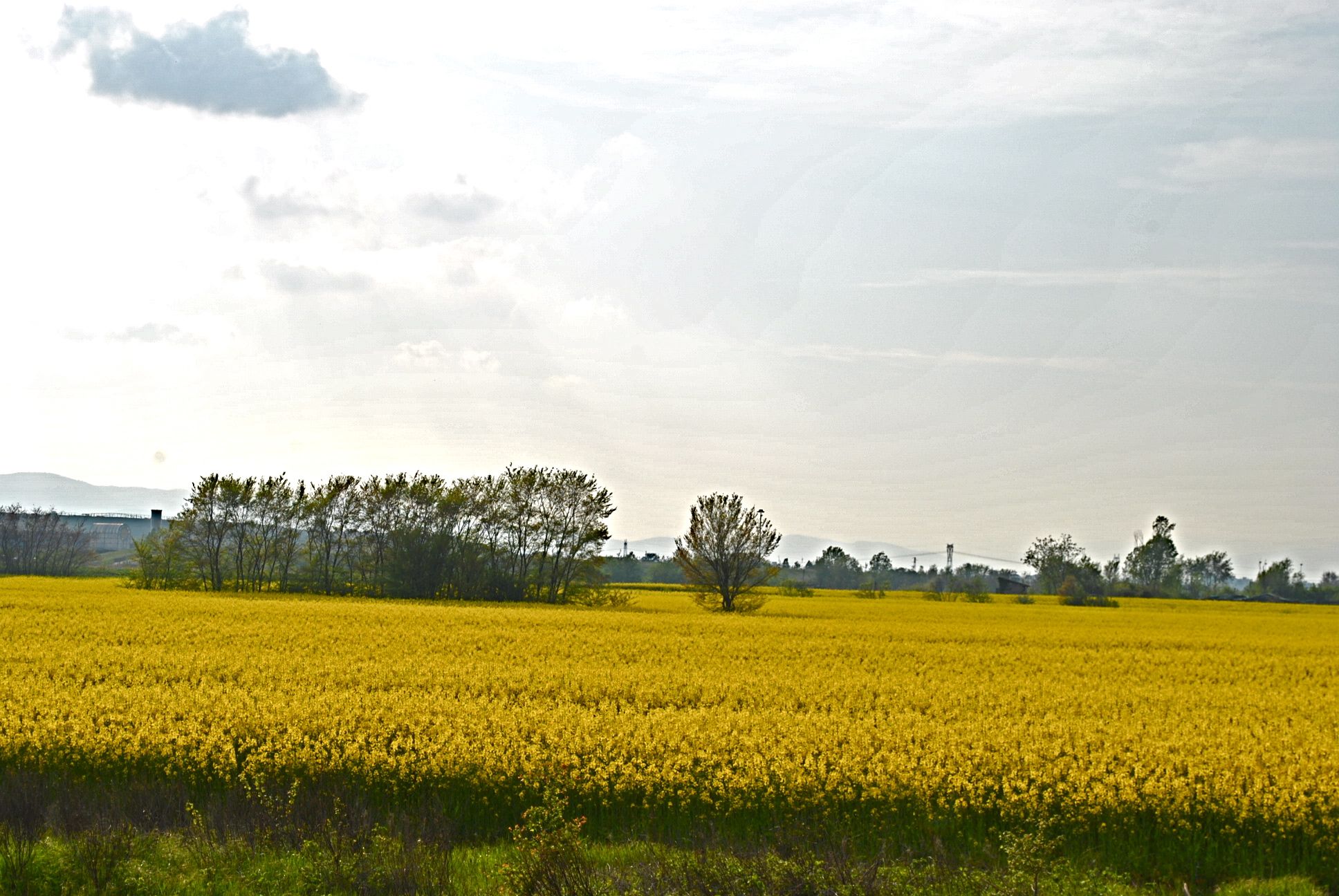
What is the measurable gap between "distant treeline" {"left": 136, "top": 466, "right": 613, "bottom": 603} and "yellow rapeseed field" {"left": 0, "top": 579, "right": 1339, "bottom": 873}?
37028 millimetres

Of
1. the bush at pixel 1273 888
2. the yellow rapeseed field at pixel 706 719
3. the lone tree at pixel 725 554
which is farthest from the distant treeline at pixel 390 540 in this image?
the bush at pixel 1273 888

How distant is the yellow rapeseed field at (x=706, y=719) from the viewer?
13805 mm

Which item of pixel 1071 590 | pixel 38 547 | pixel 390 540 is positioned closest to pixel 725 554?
pixel 390 540

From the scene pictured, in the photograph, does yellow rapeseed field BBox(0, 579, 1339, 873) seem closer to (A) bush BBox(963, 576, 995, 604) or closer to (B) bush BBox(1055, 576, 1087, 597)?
(A) bush BBox(963, 576, 995, 604)

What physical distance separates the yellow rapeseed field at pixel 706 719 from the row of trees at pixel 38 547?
9165 cm

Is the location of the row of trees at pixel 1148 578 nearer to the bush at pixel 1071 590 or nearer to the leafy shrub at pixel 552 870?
the bush at pixel 1071 590

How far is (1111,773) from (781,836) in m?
5.38

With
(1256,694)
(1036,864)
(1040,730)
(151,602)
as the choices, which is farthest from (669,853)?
(151,602)

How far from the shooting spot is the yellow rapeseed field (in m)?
13.8

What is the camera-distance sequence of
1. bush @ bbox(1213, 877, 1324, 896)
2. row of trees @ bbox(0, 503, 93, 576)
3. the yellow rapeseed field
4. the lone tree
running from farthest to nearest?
row of trees @ bbox(0, 503, 93, 576) < the lone tree < the yellow rapeseed field < bush @ bbox(1213, 877, 1324, 896)

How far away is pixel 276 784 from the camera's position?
14.6 m

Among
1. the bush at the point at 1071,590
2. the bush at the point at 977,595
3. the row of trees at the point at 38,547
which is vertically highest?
the bush at the point at 1071,590

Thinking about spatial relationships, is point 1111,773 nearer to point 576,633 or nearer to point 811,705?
point 811,705

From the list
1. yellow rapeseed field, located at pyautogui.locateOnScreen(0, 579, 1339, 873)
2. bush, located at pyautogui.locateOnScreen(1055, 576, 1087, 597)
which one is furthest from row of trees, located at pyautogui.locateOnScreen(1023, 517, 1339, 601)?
yellow rapeseed field, located at pyautogui.locateOnScreen(0, 579, 1339, 873)
